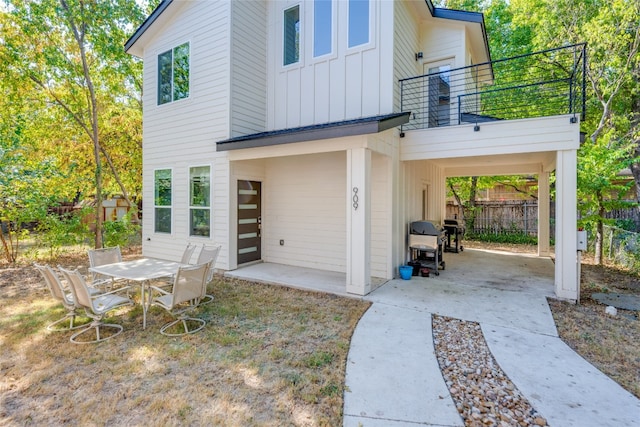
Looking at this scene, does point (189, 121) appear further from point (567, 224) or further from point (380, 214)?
point (567, 224)

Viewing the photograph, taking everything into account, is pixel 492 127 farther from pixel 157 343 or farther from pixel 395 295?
pixel 157 343

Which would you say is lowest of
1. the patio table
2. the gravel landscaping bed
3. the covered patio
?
the gravel landscaping bed

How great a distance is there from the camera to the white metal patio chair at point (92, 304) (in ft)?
13.4

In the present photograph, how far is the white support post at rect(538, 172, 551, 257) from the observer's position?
10219 millimetres

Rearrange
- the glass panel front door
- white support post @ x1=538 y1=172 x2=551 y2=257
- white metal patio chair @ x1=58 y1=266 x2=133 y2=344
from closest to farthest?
white metal patio chair @ x1=58 y1=266 x2=133 y2=344
the glass panel front door
white support post @ x1=538 y1=172 x2=551 y2=257

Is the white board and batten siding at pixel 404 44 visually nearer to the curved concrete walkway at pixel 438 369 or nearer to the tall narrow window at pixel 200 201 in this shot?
the curved concrete walkway at pixel 438 369

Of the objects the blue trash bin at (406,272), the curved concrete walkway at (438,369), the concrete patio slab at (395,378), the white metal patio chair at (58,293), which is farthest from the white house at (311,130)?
the white metal patio chair at (58,293)

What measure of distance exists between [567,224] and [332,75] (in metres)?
5.81

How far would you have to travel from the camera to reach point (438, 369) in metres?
3.52

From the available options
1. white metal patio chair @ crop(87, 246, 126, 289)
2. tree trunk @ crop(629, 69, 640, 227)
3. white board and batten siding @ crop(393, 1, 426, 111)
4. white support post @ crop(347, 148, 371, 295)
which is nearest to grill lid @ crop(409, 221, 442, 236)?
white support post @ crop(347, 148, 371, 295)

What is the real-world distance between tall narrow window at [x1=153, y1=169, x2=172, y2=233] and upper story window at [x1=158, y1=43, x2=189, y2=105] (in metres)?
2.19

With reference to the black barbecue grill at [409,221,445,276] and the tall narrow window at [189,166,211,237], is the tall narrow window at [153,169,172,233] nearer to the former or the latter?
the tall narrow window at [189,166,211,237]

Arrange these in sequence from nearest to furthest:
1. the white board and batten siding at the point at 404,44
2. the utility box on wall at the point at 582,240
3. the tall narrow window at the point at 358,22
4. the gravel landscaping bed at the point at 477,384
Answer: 1. the gravel landscaping bed at the point at 477,384
2. the utility box on wall at the point at 582,240
3. the white board and batten siding at the point at 404,44
4. the tall narrow window at the point at 358,22

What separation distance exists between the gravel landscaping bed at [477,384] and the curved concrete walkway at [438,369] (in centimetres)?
10
